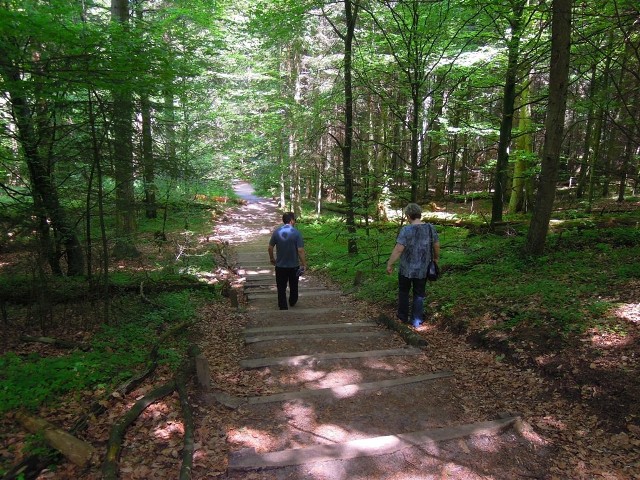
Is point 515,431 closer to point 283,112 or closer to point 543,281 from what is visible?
point 543,281

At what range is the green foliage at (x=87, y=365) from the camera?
368cm

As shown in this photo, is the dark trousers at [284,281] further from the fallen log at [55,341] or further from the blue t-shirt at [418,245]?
the fallen log at [55,341]

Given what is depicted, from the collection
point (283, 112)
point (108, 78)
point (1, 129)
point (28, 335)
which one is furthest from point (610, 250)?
point (283, 112)

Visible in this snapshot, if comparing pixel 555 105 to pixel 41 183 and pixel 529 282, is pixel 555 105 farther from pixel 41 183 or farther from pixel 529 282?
pixel 41 183

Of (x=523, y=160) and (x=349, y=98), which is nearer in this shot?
(x=349, y=98)

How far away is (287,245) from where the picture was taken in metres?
7.38

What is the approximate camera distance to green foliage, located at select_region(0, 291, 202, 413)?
12.1 feet

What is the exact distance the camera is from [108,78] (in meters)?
4.93

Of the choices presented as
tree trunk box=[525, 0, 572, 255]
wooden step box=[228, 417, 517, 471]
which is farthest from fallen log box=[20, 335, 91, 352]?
tree trunk box=[525, 0, 572, 255]

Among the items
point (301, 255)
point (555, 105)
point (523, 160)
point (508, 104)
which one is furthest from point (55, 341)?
point (523, 160)

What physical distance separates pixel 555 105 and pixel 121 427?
819cm

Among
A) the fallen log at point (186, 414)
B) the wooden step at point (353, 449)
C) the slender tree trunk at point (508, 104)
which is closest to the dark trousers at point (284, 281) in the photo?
the fallen log at point (186, 414)

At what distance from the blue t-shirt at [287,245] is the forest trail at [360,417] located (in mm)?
1362

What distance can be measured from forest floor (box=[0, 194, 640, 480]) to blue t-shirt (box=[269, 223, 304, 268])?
2314 mm
